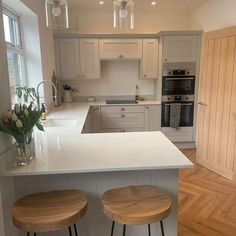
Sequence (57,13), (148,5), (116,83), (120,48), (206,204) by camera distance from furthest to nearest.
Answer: (116,83), (120,48), (148,5), (206,204), (57,13)

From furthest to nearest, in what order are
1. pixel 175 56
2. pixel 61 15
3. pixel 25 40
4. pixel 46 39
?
pixel 175 56 → pixel 46 39 → pixel 25 40 → pixel 61 15

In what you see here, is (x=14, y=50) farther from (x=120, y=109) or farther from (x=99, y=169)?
(x=99, y=169)

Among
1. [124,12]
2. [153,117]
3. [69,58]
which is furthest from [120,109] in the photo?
[124,12]

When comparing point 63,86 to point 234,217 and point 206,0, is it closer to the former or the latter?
point 206,0

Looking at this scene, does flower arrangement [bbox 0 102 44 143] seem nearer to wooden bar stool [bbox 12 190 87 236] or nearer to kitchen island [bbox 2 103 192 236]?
kitchen island [bbox 2 103 192 236]

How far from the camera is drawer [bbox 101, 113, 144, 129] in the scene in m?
4.44

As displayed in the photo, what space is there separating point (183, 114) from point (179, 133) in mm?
375

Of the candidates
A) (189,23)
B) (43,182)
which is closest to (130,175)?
(43,182)

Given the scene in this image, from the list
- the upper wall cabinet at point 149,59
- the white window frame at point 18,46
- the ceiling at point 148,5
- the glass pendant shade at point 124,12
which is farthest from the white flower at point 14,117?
the upper wall cabinet at point 149,59

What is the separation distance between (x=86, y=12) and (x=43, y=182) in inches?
149

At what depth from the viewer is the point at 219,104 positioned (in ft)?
10.6

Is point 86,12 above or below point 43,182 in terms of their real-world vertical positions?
above

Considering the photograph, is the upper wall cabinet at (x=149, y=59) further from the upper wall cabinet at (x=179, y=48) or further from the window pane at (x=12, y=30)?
the window pane at (x=12, y=30)

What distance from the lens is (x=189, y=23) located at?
4664 mm
